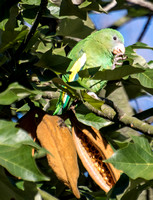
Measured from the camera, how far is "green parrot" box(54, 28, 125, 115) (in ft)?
8.18

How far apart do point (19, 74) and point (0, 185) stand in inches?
15.8

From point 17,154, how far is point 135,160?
437 mm

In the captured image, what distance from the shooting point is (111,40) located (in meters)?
2.92

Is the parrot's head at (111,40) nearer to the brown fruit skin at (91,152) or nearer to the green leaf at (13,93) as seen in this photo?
the brown fruit skin at (91,152)

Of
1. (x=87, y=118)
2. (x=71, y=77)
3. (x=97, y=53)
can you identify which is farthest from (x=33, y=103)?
(x=97, y=53)

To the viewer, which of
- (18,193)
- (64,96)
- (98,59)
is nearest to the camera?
(18,193)

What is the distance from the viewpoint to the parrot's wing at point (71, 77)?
2.07 m

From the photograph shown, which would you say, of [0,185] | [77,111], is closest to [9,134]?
[0,185]

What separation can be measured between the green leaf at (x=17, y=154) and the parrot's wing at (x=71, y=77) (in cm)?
102

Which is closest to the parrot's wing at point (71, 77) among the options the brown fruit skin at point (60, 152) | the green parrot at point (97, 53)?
the green parrot at point (97, 53)

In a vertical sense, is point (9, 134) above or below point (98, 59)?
above

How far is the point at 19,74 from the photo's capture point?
1.20 meters

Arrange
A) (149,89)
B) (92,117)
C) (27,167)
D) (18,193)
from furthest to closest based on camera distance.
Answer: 1. (149,89)
2. (92,117)
3. (18,193)
4. (27,167)

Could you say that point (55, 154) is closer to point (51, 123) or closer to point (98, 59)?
point (51, 123)
